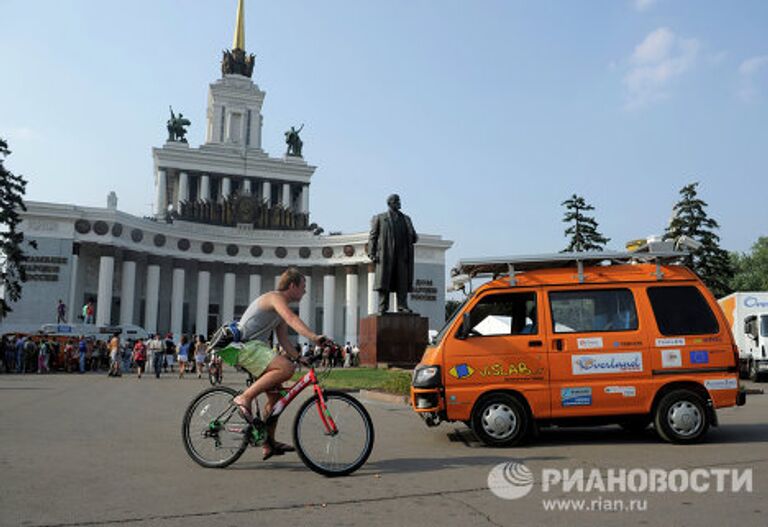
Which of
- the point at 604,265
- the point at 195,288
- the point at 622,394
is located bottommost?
the point at 622,394

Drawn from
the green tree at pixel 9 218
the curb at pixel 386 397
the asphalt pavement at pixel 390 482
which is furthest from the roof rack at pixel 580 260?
the green tree at pixel 9 218

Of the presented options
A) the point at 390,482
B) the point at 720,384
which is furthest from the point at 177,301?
the point at 390,482

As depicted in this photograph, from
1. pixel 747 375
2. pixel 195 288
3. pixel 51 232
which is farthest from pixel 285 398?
pixel 195 288

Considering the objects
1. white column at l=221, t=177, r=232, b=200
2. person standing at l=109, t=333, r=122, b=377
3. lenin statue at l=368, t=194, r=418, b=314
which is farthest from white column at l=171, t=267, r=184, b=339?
lenin statue at l=368, t=194, r=418, b=314

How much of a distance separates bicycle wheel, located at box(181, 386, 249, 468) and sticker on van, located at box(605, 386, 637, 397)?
389 centimetres

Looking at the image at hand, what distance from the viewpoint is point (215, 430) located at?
5.71 metres

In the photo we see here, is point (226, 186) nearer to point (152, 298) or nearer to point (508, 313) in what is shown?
point (152, 298)

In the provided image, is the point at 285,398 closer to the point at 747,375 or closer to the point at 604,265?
the point at 604,265

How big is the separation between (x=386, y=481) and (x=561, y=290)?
3.18 m

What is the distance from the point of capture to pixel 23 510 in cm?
423

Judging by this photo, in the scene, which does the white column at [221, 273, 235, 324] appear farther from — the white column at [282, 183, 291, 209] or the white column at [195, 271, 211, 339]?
the white column at [282, 183, 291, 209]

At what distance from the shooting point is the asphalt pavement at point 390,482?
13.5 feet

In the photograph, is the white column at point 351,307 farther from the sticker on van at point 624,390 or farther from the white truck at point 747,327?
the sticker on van at point 624,390

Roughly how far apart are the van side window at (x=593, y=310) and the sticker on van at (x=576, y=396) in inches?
25.2
